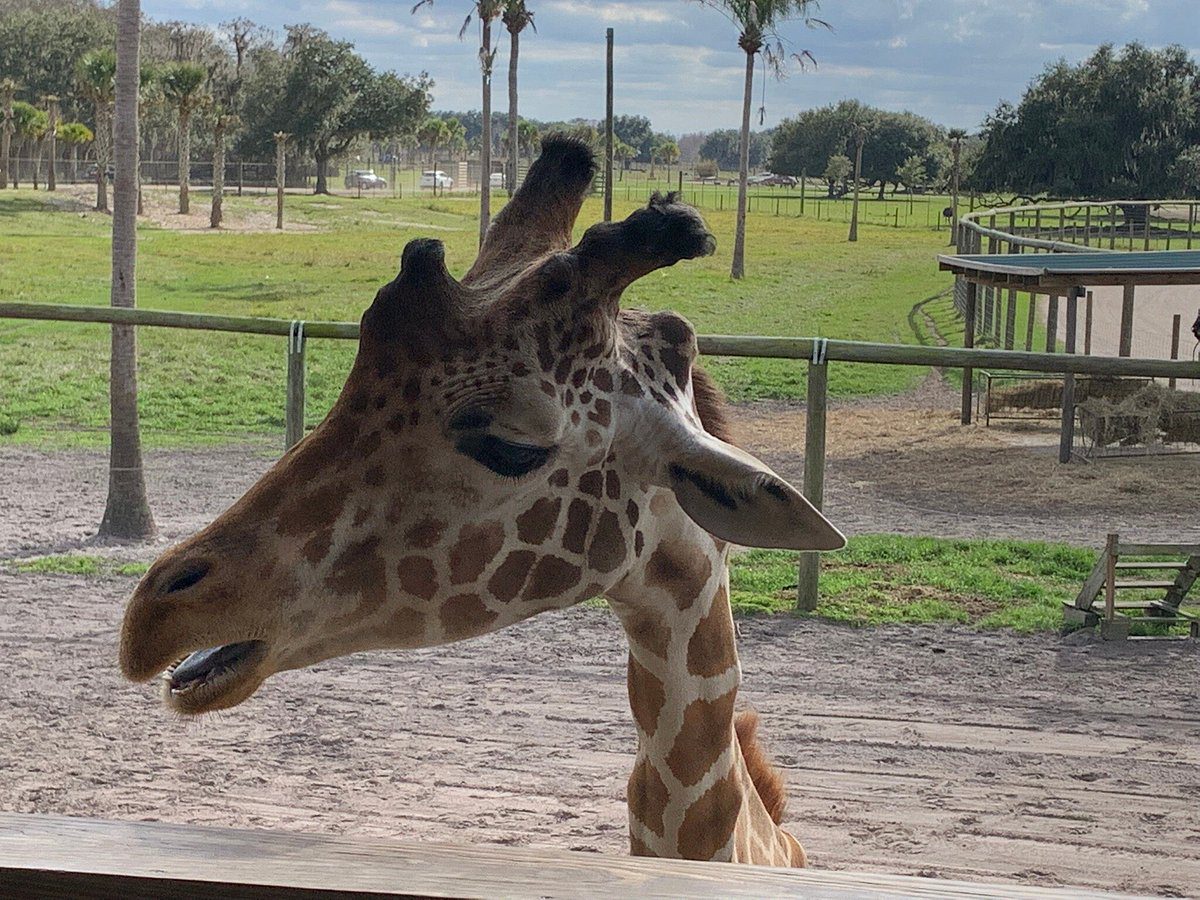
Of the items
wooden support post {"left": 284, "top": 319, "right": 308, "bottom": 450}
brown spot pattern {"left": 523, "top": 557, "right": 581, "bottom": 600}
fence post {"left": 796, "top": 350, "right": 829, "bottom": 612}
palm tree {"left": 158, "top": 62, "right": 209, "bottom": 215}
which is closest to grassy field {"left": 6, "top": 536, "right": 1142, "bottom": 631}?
fence post {"left": 796, "top": 350, "right": 829, "bottom": 612}

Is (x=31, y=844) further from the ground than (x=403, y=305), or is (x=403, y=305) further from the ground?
(x=403, y=305)

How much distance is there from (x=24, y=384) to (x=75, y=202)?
100.0ft

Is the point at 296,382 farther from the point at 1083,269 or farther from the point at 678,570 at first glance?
the point at 1083,269

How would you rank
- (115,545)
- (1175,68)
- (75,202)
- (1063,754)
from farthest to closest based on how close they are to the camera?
(1175,68) → (75,202) → (115,545) → (1063,754)

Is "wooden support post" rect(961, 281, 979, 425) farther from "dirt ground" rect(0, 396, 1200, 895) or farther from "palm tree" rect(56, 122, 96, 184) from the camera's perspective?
"palm tree" rect(56, 122, 96, 184)

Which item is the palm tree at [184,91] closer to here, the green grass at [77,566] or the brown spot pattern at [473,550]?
the green grass at [77,566]

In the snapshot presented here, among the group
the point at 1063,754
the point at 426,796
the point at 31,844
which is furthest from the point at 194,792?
the point at 31,844

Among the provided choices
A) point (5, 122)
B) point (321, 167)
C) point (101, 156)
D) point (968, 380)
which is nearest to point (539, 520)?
point (968, 380)

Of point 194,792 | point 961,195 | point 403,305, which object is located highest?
point 961,195

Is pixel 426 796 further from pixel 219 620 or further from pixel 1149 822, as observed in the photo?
pixel 219 620

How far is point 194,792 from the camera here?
4.87m

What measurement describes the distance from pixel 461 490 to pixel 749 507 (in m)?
0.41

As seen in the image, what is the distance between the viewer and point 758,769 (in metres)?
2.72

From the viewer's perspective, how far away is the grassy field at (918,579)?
7.33 metres
